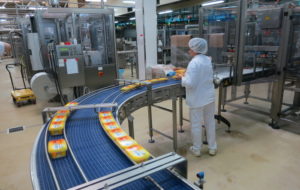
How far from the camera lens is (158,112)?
4.16 metres

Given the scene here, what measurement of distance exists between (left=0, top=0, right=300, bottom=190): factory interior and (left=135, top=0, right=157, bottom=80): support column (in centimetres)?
2

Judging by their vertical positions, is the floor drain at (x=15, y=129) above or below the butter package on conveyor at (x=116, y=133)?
below

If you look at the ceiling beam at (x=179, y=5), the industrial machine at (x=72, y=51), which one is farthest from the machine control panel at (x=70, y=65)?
the ceiling beam at (x=179, y=5)

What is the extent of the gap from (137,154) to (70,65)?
2.98 m

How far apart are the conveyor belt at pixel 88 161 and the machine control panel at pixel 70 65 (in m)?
2.18

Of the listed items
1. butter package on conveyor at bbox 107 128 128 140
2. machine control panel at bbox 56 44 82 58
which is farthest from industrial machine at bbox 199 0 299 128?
machine control panel at bbox 56 44 82 58

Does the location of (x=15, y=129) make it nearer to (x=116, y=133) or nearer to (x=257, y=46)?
(x=116, y=133)

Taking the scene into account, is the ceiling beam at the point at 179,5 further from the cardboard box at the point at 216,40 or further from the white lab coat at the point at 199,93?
the white lab coat at the point at 199,93

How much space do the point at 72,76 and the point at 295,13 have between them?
3.51 metres

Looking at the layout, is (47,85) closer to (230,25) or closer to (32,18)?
(32,18)

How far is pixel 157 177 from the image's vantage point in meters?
0.97

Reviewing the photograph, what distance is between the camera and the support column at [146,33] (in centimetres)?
481

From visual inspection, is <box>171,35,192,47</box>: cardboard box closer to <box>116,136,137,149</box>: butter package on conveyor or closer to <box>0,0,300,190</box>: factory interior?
<box>0,0,300,190</box>: factory interior

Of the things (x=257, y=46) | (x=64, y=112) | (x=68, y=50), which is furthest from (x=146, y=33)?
(x=64, y=112)
